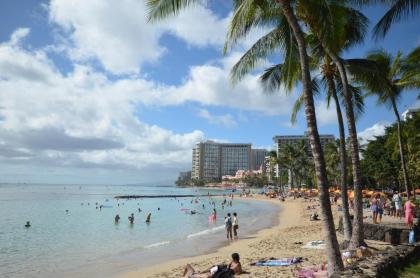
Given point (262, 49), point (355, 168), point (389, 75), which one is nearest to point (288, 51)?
point (262, 49)

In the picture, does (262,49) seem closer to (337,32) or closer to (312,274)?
(337,32)

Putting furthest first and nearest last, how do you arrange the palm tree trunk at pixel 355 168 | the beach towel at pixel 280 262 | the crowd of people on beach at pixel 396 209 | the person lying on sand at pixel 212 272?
the crowd of people on beach at pixel 396 209 → the beach towel at pixel 280 262 → the palm tree trunk at pixel 355 168 → the person lying on sand at pixel 212 272

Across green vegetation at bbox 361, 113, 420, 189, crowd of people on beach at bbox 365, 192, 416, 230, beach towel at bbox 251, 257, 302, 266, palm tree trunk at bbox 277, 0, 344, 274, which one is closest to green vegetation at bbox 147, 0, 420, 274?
palm tree trunk at bbox 277, 0, 344, 274

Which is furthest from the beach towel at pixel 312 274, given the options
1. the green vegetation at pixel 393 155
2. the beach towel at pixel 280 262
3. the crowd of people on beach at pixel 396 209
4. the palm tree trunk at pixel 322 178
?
the green vegetation at pixel 393 155

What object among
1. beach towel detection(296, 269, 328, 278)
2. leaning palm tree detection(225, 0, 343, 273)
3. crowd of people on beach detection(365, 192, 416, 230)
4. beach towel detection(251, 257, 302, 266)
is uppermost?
leaning palm tree detection(225, 0, 343, 273)

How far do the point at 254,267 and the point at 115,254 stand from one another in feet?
31.1

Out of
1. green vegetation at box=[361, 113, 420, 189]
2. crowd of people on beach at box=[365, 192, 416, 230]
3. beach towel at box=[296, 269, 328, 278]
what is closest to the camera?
beach towel at box=[296, 269, 328, 278]

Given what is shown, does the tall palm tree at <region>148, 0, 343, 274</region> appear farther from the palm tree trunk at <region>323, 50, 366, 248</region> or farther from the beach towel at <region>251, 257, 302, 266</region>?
the beach towel at <region>251, 257, 302, 266</region>

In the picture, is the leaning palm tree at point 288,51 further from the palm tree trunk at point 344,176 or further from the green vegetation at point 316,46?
the palm tree trunk at point 344,176

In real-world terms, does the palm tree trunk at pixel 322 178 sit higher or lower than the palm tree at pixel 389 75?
lower

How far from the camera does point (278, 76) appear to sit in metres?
12.4

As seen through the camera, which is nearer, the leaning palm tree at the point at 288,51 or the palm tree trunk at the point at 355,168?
the leaning palm tree at the point at 288,51

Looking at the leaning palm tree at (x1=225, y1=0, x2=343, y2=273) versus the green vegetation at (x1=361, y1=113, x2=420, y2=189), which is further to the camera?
the green vegetation at (x1=361, y1=113, x2=420, y2=189)

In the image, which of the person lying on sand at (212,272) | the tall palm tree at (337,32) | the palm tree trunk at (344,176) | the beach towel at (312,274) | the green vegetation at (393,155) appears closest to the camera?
the beach towel at (312,274)
